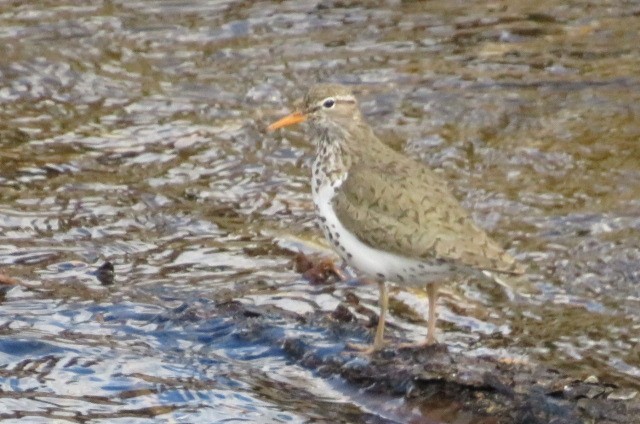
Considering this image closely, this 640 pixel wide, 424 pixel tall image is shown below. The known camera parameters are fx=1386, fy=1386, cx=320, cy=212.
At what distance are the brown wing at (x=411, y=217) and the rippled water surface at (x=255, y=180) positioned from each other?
70cm

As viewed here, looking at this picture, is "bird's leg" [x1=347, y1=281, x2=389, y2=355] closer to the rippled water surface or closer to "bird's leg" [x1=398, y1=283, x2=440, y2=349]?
"bird's leg" [x1=398, y1=283, x2=440, y2=349]

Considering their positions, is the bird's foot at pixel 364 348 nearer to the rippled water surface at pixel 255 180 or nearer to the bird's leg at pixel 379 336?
the bird's leg at pixel 379 336

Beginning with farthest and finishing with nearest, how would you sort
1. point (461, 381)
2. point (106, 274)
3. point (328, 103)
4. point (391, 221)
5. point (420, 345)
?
point (106, 274) < point (328, 103) < point (391, 221) < point (420, 345) < point (461, 381)

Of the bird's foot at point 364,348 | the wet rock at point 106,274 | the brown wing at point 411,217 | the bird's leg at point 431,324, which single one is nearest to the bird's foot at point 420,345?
the bird's leg at point 431,324

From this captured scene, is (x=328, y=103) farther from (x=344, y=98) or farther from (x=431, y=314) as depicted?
(x=431, y=314)

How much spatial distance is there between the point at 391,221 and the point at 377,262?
21 cm

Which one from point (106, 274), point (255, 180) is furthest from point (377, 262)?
point (255, 180)

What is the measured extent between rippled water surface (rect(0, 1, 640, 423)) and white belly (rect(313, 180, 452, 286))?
1.69 ft

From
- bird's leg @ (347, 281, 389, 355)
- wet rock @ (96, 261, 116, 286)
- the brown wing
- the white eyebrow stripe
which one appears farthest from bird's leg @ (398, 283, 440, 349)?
wet rock @ (96, 261, 116, 286)

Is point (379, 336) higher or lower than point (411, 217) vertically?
lower

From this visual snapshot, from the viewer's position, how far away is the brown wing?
6.24m

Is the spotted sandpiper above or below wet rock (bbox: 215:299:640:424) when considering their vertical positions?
above

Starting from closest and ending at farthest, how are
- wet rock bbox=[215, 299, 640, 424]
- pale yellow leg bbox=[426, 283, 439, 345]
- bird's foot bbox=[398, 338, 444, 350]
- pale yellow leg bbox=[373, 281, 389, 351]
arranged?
wet rock bbox=[215, 299, 640, 424] → bird's foot bbox=[398, 338, 444, 350] → pale yellow leg bbox=[373, 281, 389, 351] → pale yellow leg bbox=[426, 283, 439, 345]

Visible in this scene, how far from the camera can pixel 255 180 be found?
9.70 metres
